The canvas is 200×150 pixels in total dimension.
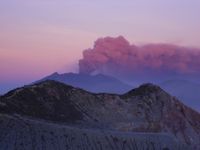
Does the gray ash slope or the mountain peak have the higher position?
the mountain peak

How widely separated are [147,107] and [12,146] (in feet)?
186

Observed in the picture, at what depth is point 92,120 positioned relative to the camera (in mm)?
140375

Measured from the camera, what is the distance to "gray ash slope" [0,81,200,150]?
117 m

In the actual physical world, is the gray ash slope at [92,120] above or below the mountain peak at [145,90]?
below

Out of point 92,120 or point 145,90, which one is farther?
point 145,90

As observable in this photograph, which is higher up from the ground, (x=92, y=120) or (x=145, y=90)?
(x=145, y=90)

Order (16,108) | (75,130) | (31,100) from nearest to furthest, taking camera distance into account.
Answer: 1. (75,130)
2. (16,108)
3. (31,100)

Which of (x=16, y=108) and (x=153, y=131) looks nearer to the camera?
(x=16, y=108)

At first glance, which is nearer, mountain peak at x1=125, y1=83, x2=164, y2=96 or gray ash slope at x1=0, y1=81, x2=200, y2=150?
gray ash slope at x1=0, y1=81, x2=200, y2=150

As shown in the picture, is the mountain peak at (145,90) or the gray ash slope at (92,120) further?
the mountain peak at (145,90)

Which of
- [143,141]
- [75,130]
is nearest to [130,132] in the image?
[143,141]

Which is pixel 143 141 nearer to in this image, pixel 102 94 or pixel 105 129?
pixel 105 129

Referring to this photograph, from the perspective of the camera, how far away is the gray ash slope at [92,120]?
116731 millimetres

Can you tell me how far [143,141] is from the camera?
427 ft
